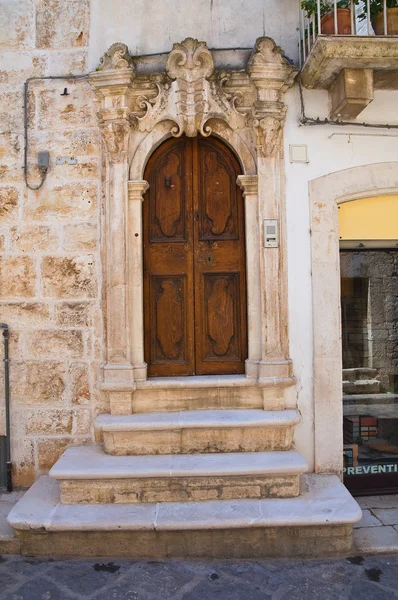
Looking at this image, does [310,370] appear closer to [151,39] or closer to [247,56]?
[247,56]

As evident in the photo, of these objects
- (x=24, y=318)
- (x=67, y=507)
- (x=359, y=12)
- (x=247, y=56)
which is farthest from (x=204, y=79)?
(x=67, y=507)

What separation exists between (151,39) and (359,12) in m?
2.09

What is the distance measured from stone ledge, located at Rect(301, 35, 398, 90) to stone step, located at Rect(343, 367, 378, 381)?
9.33 ft

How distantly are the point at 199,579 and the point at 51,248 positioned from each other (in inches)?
124

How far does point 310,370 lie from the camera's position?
4871 mm

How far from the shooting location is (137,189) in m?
4.89

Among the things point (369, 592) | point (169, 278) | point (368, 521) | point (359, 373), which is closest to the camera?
point (369, 592)

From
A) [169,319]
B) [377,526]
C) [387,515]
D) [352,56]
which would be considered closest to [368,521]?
[377,526]

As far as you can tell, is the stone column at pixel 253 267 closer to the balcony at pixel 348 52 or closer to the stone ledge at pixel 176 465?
the stone ledge at pixel 176 465

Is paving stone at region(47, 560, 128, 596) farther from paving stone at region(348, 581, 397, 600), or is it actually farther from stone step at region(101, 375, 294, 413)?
paving stone at region(348, 581, 397, 600)

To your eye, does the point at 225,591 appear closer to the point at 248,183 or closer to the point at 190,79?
the point at 248,183

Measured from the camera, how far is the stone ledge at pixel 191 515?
392 cm

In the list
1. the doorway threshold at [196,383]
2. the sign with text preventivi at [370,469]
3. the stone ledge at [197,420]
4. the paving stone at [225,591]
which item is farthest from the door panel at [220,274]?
the paving stone at [225,591]

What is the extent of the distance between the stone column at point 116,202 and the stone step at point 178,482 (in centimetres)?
68
